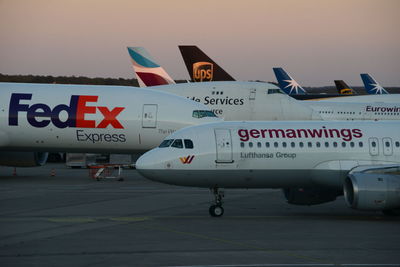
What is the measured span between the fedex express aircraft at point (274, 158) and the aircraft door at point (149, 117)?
14303 millimetres

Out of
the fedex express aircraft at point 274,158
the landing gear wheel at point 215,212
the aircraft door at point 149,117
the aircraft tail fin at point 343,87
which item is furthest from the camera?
the aircraft tail fin at point 343,87

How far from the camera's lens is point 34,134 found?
40469 millimetres

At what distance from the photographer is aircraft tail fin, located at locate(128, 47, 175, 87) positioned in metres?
63.7

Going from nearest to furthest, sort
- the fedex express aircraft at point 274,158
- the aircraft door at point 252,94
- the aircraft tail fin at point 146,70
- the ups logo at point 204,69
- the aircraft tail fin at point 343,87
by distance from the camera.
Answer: the fedex express aircraft at point 274,158, the aircraft door at point 252,94, the aircraft tail fin at point 146,70, the ups logo at point 204,69, the aircraft tail fin at point 343,87

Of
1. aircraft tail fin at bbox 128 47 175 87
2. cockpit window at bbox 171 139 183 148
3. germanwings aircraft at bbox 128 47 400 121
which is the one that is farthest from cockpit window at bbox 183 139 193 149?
aircraft tail fin at bbox 128 47 175 87

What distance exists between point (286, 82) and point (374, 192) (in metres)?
97.4

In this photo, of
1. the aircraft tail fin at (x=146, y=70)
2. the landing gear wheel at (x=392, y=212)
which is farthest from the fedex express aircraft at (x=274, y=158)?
the aircraft tail fin at (x=146, y=70)

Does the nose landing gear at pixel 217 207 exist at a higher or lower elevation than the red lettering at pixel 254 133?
lower

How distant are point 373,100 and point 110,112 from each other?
49.3 m

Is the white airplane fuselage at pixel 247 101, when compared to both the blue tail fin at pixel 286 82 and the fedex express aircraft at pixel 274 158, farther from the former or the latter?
the blue tail fin at pixel 286 82

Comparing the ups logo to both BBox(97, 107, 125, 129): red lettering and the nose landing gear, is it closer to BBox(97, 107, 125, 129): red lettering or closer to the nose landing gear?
BBox(97, 107, 125, 129): red lettering

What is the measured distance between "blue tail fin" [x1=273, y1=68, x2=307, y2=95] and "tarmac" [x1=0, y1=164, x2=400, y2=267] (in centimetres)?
8446

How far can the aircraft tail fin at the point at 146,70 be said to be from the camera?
6372 centimetres

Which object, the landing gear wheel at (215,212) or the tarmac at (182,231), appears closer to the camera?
the tarmac at (182,231)
